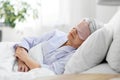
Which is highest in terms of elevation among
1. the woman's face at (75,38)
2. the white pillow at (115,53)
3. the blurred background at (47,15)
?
the white pillow at (115,53)

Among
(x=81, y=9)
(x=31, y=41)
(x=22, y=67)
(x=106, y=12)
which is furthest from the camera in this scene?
(x=81, y=9)

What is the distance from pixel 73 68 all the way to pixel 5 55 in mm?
600

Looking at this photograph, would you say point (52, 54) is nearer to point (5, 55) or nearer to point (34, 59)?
point (34, 59)

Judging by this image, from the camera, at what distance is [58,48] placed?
194 cm

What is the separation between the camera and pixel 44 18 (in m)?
3.21

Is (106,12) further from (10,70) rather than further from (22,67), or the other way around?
(10,70)

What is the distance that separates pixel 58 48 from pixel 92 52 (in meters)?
0.50

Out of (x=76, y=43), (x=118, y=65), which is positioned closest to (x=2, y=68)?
(x=76, y=43)

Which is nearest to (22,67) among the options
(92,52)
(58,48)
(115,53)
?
(58,48)

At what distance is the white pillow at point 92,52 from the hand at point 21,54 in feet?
1.46

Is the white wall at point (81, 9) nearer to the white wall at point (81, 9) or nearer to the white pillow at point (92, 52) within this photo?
the white wall at point (81, 9)

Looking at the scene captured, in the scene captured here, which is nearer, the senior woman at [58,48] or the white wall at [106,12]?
the senior woman at [58,48]

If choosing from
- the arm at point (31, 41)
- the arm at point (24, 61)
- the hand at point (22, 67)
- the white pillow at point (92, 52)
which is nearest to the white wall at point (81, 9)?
the arm at point (31, 41)

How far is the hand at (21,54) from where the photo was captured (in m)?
1.83
